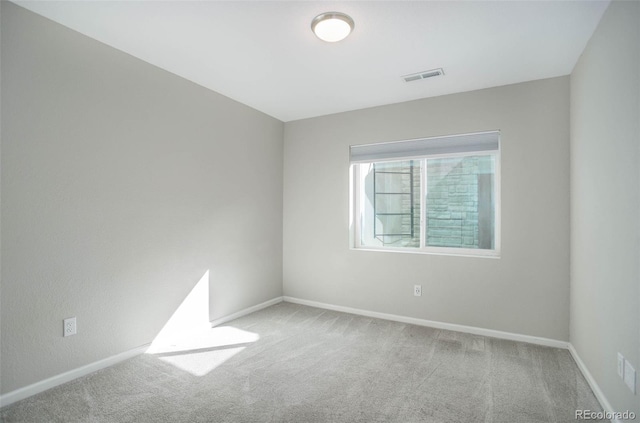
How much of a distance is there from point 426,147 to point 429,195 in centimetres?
53

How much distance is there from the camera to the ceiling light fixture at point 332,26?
203cm

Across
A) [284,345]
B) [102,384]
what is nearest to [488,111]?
[284,345]

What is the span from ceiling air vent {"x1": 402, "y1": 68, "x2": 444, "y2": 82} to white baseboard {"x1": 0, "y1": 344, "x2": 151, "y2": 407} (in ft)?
10.7

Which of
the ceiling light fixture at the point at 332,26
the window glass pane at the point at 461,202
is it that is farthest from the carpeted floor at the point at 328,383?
the ceiling light fixture at the point at 332,26

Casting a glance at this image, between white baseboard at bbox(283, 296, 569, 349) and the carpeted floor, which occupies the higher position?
white baseboard at bbox(283, 296, 569, 349)

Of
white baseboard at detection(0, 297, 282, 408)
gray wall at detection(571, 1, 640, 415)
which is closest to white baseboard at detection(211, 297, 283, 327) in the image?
white baseboard at detection(0, 297, 282, 408)

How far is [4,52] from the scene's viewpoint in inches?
75.5

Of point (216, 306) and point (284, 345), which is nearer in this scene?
point (284, 345)

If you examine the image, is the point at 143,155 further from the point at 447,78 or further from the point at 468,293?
the point at 468,293

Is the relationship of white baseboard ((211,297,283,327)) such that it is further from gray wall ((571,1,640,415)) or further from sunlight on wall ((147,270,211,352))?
gray wall ((571,1,640,415))

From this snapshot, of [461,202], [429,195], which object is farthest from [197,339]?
[461,202]

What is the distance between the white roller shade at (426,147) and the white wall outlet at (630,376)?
208 cm

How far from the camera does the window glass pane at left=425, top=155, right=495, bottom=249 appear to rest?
333 centimetres

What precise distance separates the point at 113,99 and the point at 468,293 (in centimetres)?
357
